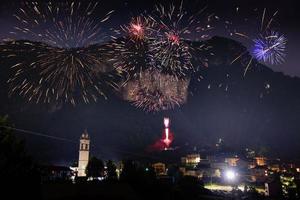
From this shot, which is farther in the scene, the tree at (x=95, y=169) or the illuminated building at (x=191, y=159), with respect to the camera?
the illuminated building at (x=191, y=159)

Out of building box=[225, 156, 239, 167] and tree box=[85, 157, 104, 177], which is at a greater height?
building box=[225, 156, 239, 167]

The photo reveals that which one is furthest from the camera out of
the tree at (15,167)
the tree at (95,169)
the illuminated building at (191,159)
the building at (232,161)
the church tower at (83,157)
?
the illuminated building at (191,159)

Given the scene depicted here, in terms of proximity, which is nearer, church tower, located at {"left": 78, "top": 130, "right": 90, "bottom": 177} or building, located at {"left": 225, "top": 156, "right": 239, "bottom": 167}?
church tower, located at {"left": 78, "top": 130, "right": 90, "bottom": 177}

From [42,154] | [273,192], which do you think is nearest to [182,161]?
[273,192]

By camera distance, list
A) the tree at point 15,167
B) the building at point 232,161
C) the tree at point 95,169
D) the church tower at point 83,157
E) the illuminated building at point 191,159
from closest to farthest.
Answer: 1. the tree at point 15,167
2. the tree at point 95,169
3. the church tower at point 83,157
4. the building at point 232,161
5. the illuminated building at point 191,159

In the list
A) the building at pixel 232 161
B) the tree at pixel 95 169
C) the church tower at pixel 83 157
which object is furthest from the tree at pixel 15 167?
the building at pixel 232 161

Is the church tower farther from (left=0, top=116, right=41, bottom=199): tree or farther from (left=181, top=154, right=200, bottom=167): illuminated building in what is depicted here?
(left=0, top=116, right=41, bottom=199): tree

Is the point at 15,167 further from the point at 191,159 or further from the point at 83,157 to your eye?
the point at 191,159

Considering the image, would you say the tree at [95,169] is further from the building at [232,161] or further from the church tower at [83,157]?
the building at [232,161]

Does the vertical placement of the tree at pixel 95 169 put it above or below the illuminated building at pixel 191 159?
below

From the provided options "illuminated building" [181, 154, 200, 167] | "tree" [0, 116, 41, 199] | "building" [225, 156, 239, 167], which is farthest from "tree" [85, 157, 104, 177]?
"building" [225, 156, 239, 167]

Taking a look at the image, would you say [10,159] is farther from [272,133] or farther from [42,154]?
[272,133]

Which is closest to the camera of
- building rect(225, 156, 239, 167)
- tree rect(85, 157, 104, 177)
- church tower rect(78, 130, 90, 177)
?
tree rect(85, 157, 104, 177)

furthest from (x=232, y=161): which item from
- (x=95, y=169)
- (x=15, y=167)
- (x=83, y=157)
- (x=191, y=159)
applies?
(x=15, y=167)
